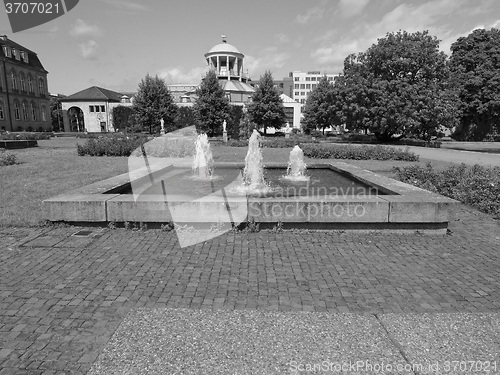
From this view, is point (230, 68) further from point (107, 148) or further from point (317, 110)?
point (107, 148)

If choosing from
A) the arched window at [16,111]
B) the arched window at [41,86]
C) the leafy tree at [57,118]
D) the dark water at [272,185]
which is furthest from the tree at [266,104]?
the leafy tree at [57,118]

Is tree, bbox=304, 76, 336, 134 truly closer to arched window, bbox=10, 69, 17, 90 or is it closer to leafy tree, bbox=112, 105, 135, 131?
leafy tree, bbox=112, 105, 135, 131

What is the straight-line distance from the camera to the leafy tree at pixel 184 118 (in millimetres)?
54406

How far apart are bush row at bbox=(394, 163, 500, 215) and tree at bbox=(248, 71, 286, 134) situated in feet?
144

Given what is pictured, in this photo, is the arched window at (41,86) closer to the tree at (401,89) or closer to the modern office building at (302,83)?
the tree at (401,89)

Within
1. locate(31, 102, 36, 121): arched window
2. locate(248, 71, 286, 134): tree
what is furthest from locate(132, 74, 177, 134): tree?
locate(31, 102, 36, 121): arched window

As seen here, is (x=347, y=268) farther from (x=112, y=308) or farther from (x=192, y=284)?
(x=112, y=308)

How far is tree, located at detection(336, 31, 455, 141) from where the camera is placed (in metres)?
32.8

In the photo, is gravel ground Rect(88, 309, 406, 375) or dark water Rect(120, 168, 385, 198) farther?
dark water Rect(120, 168, 385, 198)

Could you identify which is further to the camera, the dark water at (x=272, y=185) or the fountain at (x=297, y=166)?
the fountain at (x=297, y=166)

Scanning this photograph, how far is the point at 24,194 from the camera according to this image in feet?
30.6

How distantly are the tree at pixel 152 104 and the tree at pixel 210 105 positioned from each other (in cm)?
459

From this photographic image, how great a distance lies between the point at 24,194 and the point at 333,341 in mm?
9220

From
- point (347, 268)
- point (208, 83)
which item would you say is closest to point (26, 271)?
point (347, 268)
